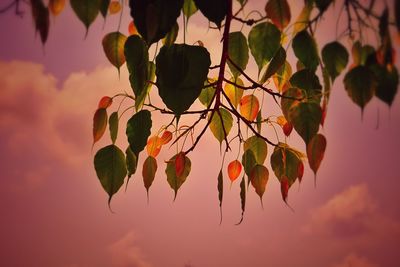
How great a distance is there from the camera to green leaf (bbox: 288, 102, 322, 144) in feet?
1.59

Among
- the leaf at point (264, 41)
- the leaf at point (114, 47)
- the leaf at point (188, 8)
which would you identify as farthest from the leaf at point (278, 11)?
the leaf at point (114, 47)

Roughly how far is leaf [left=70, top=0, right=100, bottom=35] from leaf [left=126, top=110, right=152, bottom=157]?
0.19 m

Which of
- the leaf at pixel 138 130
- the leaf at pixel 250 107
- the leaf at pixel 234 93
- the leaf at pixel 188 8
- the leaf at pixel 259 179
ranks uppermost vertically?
the leaf at pixel 188 8

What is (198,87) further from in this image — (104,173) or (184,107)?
(104,173)

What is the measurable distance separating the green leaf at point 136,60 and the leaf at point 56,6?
0.36ft

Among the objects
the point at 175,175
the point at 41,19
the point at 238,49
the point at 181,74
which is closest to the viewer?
the point at 41,19

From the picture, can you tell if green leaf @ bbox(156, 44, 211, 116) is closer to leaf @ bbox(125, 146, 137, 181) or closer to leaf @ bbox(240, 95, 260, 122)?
leaf @ bbox(125, 146, 137, 181)

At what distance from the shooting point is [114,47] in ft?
1.82

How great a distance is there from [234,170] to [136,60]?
0.39m

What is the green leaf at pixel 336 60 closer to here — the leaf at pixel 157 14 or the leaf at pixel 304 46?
the leaf at pixel 304 46

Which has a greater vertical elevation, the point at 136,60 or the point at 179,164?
the point at 136,60

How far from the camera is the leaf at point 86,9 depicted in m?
0.42

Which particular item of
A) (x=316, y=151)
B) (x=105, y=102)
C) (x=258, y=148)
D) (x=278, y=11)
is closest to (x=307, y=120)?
(x=316, y=151)

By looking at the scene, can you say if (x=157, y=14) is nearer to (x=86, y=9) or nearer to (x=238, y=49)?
(x=86, y=9)
